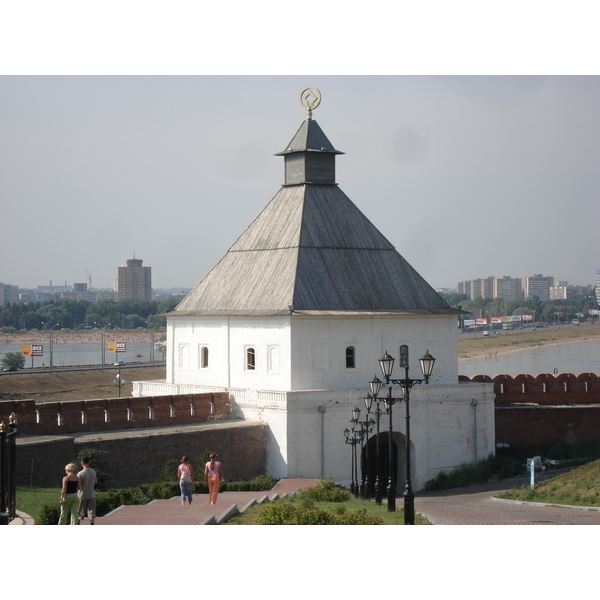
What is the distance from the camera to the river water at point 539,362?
9488 centimetres

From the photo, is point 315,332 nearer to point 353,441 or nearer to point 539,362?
point 353,441

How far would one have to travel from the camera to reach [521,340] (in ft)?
439

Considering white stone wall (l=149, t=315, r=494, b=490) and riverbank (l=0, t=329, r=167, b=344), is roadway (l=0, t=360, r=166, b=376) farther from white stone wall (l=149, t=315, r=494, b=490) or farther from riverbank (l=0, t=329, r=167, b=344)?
riverbank (l=0, t=329, r=167, b=344)

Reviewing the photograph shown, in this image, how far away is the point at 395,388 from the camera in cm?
3269

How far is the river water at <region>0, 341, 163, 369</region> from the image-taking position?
104 m

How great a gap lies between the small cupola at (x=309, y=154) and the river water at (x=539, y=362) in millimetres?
52837

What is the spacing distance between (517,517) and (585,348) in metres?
115

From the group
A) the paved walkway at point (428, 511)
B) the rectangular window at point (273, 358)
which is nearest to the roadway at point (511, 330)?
the rectangular window at point (273, 358)

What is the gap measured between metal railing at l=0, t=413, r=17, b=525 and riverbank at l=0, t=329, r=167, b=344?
408 ft

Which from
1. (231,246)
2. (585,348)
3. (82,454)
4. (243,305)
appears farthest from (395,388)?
(585,348)

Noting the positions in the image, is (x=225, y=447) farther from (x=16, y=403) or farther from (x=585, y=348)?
(x=585, y=348)

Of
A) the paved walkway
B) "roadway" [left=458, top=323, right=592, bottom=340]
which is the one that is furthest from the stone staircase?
"roadway" [left=458, top=323, right=592, bottom=340]

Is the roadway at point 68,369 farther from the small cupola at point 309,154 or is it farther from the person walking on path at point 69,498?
the person walking on path at point 69,498

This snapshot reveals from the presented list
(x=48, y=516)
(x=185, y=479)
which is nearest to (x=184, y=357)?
(x=185, y=479)
